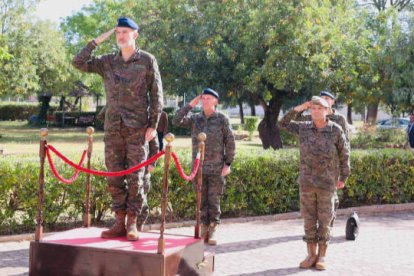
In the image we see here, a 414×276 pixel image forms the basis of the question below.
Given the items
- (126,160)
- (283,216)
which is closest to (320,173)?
(126,160)

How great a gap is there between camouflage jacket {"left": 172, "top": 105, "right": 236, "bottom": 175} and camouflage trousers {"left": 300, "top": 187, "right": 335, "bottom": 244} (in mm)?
1409

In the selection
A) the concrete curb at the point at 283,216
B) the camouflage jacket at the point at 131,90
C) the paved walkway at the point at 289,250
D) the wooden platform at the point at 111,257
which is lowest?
the paved walkway at the point at 289,250

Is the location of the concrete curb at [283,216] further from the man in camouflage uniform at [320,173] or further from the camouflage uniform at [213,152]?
the man in camouflage uniform at [320,173]

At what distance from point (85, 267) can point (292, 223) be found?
17.4 ft

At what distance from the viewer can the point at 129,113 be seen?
19.5 feet

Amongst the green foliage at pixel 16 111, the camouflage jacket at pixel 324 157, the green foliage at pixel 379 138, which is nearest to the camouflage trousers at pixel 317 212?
the camouflage jacket at pixel 324 157

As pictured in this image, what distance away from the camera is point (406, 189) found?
1196 centimetres

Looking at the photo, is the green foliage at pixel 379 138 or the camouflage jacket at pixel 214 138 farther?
the green foliage at pixel 379 138

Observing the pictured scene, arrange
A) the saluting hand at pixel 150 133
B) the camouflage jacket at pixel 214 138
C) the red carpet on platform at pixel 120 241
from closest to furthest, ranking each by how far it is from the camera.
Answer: the red carpet on platform at pixel 120 241 → the saluting hand at pixel 150 133 → the camouflage jacket at pixel 214 138

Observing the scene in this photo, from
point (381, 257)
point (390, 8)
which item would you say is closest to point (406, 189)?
point (381, 257)

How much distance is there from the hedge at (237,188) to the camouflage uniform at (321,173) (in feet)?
9.53

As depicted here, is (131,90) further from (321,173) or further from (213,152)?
(321,173)

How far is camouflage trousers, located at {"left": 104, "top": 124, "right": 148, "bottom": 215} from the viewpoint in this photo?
5.96m

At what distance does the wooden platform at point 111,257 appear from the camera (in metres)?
5.25
